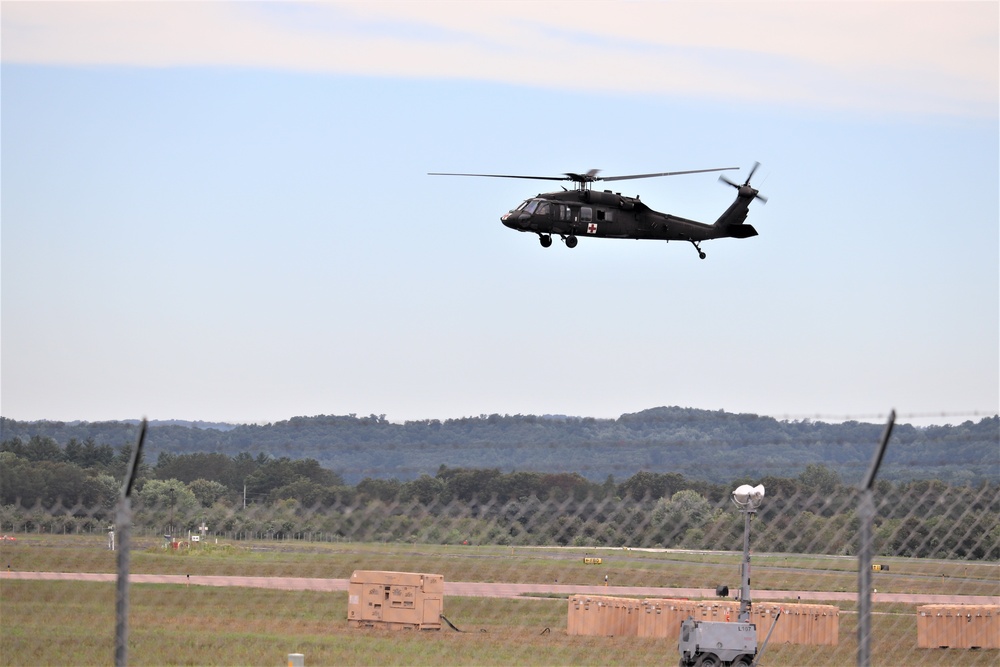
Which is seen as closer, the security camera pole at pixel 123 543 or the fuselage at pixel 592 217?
the security camera pole at pixel 123 543

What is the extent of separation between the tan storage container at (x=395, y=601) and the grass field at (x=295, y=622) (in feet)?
1.63

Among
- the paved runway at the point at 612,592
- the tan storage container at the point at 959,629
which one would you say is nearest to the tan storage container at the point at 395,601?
the paved runway at the point at 612,592

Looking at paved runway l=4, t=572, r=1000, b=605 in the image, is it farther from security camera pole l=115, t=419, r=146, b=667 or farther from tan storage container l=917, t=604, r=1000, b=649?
security camera pole l=115, t=419, r=146, b=667

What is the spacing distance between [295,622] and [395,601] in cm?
257

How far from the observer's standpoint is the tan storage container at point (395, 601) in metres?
33.0

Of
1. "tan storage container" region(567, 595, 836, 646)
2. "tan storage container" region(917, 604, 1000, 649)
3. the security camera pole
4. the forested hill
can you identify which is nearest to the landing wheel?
the forested hill

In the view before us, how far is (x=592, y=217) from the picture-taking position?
143 feet

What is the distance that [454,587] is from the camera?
4409 centimetres

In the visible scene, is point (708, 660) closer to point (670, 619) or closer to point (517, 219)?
point (670, 619)

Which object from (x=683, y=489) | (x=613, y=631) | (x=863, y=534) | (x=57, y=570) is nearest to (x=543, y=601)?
(x=613, y=631)

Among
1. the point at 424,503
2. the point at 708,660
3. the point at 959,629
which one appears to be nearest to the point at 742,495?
the point at 708,660

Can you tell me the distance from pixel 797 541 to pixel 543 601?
2571 cm

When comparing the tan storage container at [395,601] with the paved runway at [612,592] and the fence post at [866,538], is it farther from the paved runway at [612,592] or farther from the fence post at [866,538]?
the fence post at [866,538]

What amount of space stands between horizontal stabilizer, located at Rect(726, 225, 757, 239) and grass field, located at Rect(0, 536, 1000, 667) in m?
13.2
